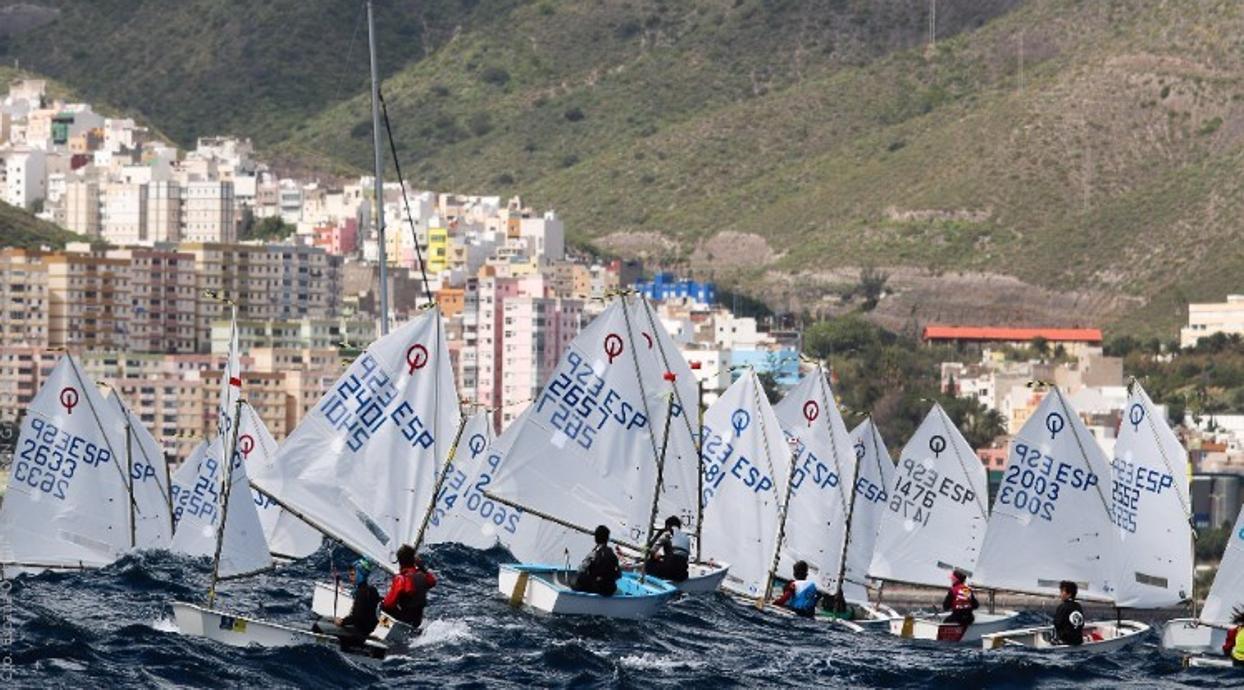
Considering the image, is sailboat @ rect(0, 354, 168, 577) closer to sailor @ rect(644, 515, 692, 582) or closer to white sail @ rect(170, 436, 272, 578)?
white sail @ rect(170, 436, 272, 578)

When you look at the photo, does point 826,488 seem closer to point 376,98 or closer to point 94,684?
point 376,98

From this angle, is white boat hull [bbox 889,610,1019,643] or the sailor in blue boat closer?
the sailor in blue boat

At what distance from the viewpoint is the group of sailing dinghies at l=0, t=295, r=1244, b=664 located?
167 feet

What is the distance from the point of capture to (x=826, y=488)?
66.6m

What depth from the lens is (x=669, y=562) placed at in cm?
5850

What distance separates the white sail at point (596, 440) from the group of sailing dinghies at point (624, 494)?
1.5 inches

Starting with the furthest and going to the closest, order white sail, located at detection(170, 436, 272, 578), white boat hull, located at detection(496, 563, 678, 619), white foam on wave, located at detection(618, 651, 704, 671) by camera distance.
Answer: white sail, located at detection(170, 436, 272, 578)
white boat hull, located at detection(496, 563, 678, 619)
white foam on wave, located at detection(618, 651, 704, 671)

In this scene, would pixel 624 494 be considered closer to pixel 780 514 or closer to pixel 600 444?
pixel 600 444

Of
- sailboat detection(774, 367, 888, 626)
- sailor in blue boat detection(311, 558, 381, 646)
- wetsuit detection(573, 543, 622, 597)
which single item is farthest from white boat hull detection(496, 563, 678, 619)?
sailboat detection(774, 367, 888, 626)

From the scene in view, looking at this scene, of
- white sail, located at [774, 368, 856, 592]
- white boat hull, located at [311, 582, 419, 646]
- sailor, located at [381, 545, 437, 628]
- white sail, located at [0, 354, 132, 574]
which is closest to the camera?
white boat hull, located at [311, 582, 419, 646]

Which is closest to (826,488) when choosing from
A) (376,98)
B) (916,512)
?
(916,512)

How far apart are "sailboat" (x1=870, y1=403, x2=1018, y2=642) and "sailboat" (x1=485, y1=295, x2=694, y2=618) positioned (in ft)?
33.8

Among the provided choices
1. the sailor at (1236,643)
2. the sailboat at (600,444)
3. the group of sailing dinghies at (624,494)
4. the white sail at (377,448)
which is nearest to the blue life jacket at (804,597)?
the group of sailing dinghies at (624,494)

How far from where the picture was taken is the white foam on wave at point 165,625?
51.0 meters
